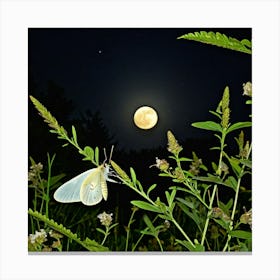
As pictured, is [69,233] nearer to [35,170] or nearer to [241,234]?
[35,170]

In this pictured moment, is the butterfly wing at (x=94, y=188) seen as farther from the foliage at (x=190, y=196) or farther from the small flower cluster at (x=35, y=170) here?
the small flower cluster at (x=35, y=170)

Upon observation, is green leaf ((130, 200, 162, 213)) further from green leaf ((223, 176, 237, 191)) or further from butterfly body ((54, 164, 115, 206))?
green leaf ((223, 176, 237, 191))

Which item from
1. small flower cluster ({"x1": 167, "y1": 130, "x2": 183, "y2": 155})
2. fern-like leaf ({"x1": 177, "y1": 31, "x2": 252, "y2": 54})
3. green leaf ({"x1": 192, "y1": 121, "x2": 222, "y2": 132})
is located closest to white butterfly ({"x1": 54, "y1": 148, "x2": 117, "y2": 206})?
small flower cluster ({"x1": 167, "y1": 130, "x2": 183, "y2": 155})

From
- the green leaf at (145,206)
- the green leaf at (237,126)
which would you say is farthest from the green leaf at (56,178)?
the green leaf at (237,126)
